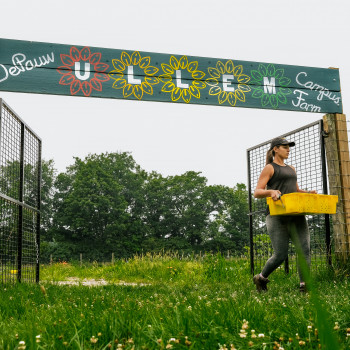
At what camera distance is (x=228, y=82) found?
298 inches

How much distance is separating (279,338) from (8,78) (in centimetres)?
586

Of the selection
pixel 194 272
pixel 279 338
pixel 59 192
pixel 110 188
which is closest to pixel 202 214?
pixel 110 188

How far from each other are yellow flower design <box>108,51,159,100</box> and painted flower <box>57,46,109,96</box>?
19cm

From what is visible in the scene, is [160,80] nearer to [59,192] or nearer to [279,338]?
[279,338]

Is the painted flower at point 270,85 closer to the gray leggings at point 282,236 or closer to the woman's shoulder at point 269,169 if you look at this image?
the woman's shoulder at point 269,169

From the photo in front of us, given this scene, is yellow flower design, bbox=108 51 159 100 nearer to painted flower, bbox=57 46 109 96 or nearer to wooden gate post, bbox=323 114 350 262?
painted flower, bbox=57 46 109 96

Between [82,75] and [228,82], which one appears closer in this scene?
[82,75]

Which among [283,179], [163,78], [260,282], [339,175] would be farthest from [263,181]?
[163,78]

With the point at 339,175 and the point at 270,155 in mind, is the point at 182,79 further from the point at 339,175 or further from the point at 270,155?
the point at 339,175

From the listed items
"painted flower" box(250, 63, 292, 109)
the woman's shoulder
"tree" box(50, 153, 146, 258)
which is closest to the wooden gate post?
"painted flower" box(250, 63, 292, 109)

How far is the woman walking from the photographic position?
530 cm

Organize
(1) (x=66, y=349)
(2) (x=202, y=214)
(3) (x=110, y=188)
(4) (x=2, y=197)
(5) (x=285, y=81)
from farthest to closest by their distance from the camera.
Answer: (2) (x=202, y=214)
(3) (x=110, y=188)
(5) (x=285, y=81)
(4) (x=2, y=197)
(1) (x=66, y=349)

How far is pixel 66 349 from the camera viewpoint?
2121 mm

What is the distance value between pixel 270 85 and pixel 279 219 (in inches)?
126
